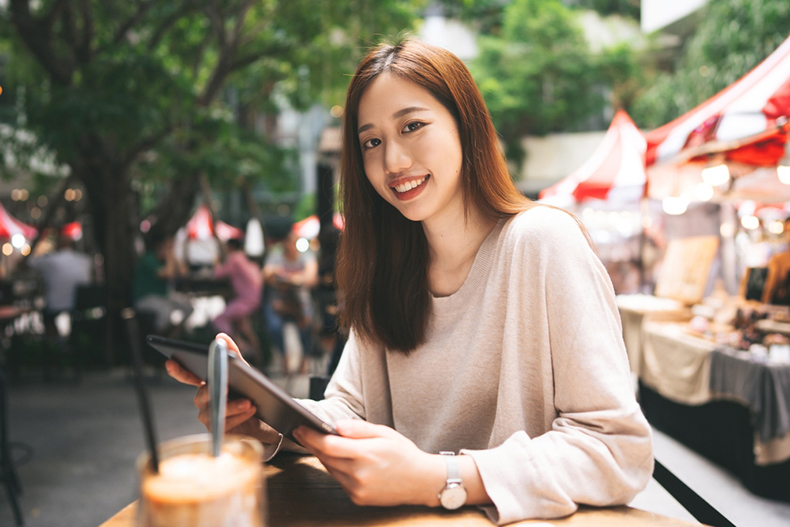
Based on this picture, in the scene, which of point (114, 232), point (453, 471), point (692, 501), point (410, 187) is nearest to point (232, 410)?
point (453, 471)

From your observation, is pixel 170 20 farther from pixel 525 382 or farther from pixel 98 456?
Answer: pixel 525 382

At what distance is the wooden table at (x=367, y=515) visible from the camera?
0.92 meters

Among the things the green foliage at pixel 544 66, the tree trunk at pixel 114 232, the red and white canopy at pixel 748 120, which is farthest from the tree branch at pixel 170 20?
the green foliage at pixel 544 66

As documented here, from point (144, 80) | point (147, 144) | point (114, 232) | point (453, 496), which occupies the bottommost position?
point (453, 496)

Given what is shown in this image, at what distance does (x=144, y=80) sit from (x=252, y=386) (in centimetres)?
640

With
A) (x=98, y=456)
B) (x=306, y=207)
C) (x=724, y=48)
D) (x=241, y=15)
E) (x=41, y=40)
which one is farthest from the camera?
(x=306, y=207)

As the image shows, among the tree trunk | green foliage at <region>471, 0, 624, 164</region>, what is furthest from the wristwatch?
green foliage at <region>471, 0, 624, 164</region>

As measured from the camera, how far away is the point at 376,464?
34.6 inches

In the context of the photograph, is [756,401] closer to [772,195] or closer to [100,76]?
[772,195]

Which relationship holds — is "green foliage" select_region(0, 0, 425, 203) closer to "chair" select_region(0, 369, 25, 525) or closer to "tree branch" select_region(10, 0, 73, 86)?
"tree branch" select_region(10, 0, 73, 86)

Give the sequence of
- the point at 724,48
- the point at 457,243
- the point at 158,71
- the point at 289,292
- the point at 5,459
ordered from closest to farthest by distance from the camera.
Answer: the point at 457,243 → the point at 5,459 → the point at 158,71 → the point at 289,292 → the point at 724,48

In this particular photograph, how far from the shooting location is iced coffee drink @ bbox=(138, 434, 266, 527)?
55 centimetres

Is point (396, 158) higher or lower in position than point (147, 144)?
lower

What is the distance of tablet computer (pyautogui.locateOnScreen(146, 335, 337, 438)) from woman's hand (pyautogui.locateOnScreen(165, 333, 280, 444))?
0.02 meters
